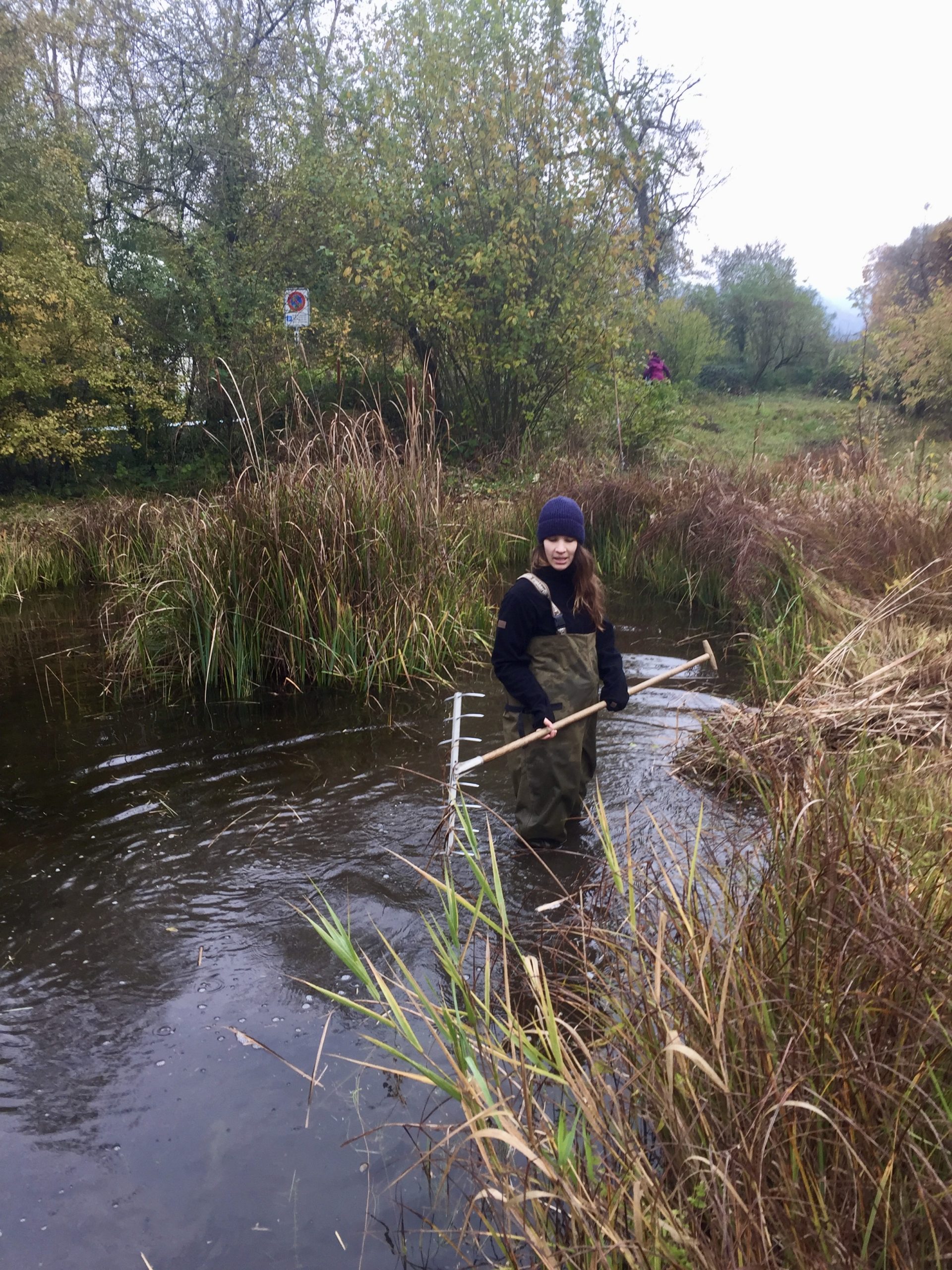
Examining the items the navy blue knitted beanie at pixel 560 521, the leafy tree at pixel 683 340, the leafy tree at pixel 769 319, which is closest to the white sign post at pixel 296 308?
the navy blue knitted beanie at pixel 560 521

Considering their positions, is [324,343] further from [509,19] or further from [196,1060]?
[196,1060]

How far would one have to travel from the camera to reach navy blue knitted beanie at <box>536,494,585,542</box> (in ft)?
13.2

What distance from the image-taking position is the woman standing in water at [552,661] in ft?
13.2

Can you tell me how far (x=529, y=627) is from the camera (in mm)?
4051

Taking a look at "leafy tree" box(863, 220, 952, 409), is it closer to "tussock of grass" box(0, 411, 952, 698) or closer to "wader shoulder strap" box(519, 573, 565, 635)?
"tussock of grass" box(0, 411, 952, 698)

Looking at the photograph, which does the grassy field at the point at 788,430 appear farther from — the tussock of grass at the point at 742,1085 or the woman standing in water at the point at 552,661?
the tussock of grass at the point at 742,1085

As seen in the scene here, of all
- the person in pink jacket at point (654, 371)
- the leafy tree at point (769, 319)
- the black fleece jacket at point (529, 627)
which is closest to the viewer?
the black fleece jacket at point (529, 627)

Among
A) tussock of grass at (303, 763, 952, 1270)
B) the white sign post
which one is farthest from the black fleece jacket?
the white sign post

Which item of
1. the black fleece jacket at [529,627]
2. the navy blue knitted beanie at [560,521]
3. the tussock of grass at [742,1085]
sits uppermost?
the navy blue knitted beanie at [560,521]

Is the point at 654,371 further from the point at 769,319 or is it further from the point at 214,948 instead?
the point at 769,319

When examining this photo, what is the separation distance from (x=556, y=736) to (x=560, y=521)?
0.94m

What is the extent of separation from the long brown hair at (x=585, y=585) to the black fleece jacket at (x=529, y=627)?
0.02 metres

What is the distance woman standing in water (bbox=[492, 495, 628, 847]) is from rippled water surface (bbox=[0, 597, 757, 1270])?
37 centimetres

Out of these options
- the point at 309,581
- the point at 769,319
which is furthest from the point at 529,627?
the point at 769,319
